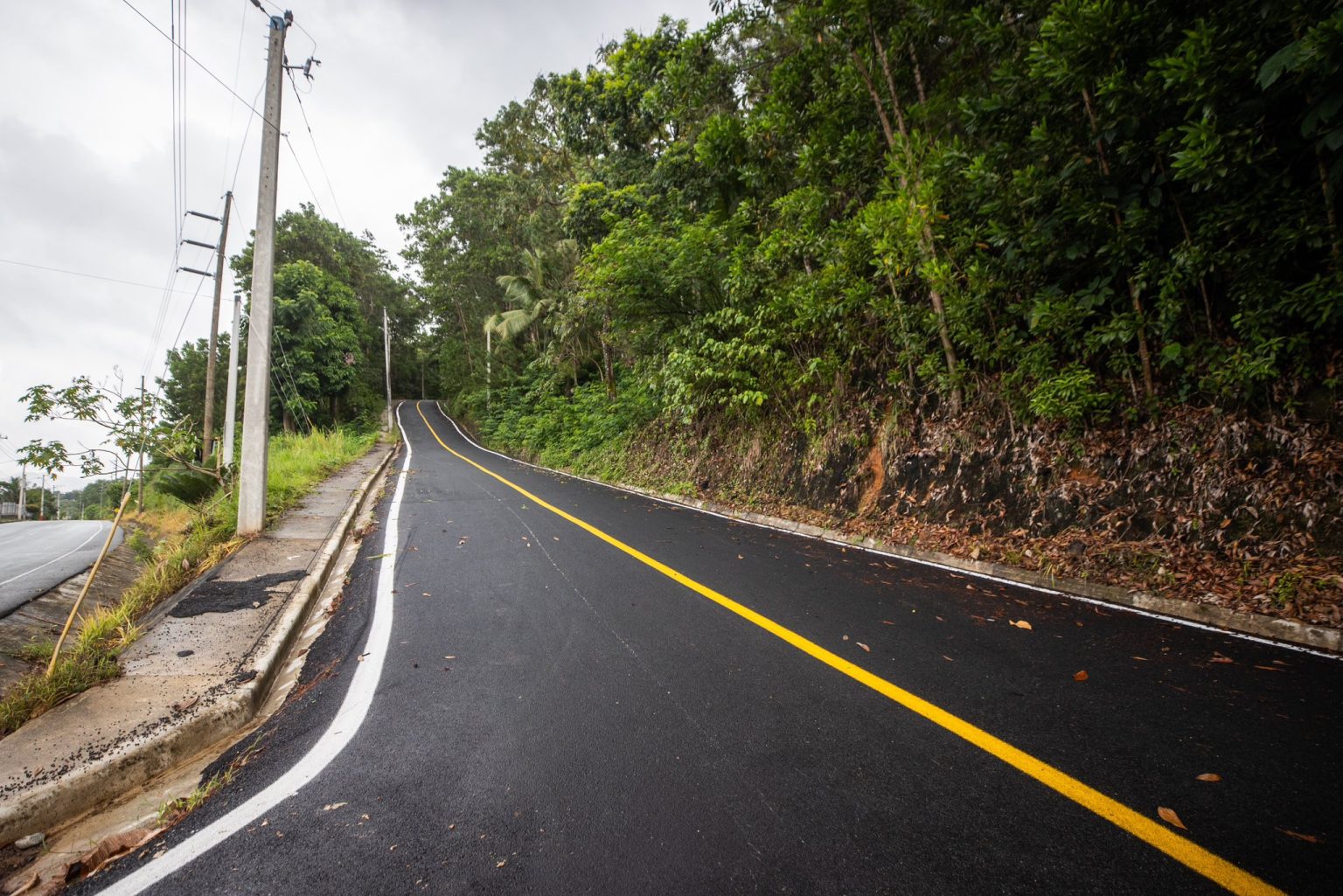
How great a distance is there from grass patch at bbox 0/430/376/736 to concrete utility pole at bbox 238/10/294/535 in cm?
49

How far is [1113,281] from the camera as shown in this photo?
5.51m

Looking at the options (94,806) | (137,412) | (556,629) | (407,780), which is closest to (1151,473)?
(556,629)

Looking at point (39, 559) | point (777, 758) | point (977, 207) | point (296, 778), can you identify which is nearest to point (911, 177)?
point (977, 207)

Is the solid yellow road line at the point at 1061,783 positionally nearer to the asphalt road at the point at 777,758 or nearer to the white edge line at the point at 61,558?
the asphalt road at the point at 777,758

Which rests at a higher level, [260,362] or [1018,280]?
[1018,280]

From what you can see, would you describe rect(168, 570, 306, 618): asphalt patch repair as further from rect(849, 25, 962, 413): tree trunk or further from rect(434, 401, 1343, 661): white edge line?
rect(849, 25, 962, 413): tree trunk

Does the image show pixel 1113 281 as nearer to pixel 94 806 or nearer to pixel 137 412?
pixel 94 806

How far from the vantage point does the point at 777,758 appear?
2369mm

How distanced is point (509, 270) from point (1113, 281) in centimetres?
2884

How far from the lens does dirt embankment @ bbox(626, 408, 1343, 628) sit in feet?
13.5

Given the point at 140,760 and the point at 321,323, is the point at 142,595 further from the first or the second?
the point at 321,323

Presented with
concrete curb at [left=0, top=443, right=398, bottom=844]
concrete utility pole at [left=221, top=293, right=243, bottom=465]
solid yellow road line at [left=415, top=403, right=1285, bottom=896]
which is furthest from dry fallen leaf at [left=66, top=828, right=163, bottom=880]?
concrete utility pole at [left=221, top=293, right=243, bottom=465]

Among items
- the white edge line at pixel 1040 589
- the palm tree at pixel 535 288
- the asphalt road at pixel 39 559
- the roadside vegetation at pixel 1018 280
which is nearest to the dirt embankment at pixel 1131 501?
the roadside vegetation at pixel 1018 280

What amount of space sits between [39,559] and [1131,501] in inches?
744
